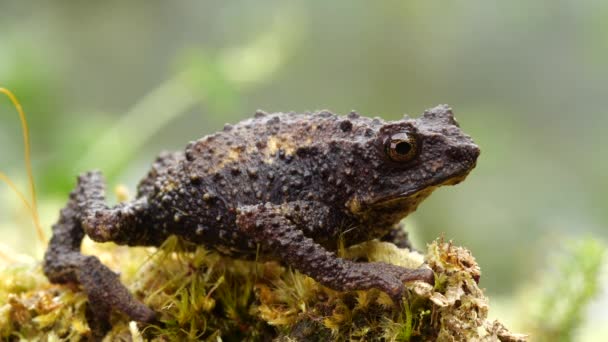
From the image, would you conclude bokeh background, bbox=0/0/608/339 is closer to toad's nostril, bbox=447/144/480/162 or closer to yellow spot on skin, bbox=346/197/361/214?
yellow spot on skin, bbox=346/197/361/214

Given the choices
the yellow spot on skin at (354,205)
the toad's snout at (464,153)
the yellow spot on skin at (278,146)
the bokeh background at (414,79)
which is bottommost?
the yellow spot on skin at (354,205)

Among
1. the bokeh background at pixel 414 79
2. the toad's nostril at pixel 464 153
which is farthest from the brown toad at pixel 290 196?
the bokeh background at pixel 414 79

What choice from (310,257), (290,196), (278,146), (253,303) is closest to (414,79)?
(278,146)

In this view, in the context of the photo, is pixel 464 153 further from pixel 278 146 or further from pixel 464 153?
pixel 278 146

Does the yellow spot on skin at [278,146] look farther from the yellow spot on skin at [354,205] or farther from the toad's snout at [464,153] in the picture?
the toad's snout at [464,153]

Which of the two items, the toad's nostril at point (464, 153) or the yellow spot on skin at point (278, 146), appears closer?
the toad's nostril at point (464, 153)

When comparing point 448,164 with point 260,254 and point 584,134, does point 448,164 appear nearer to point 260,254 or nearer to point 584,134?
point 260,254
